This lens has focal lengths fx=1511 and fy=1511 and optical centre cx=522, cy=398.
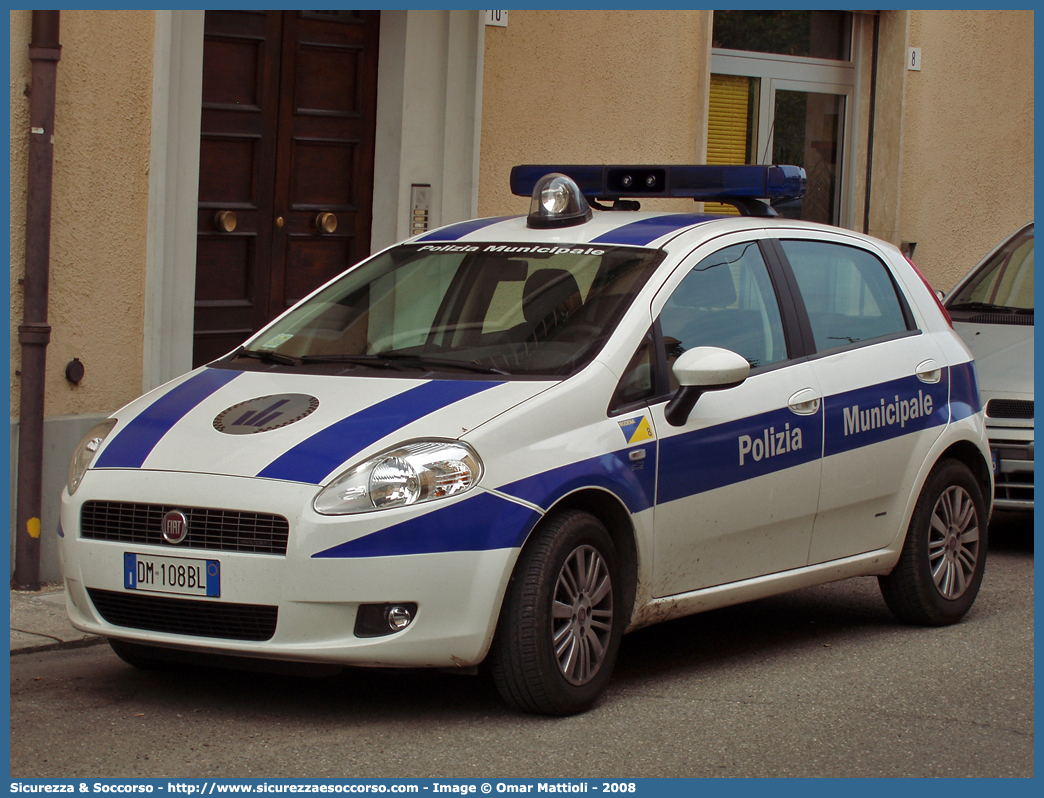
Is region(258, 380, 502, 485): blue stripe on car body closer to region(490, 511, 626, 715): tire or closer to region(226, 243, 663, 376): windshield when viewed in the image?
region(226, 243, 663, 376): windshield

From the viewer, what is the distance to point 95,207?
7.50 meters

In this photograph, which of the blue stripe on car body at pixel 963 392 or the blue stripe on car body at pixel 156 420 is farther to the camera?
the blue stripe on car body at pixel 963 392

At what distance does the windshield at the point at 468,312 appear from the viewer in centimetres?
531

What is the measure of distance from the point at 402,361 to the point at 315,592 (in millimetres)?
1127

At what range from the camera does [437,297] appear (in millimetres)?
5844

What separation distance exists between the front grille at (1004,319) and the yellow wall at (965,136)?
409 centimetres

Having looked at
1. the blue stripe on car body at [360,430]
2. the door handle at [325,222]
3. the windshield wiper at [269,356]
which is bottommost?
the blue stripe on car body at [360,430]

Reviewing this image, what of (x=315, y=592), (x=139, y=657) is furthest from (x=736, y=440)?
(x=139, y=657)

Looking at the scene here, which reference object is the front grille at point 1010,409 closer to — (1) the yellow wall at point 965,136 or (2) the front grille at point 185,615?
(1) the yellow wall at point 965,136

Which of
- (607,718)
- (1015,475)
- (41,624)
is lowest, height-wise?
(41,624)

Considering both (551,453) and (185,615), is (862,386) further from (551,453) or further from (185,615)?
(185,615)

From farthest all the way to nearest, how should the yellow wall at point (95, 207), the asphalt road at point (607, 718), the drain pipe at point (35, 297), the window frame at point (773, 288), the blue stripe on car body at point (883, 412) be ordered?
1. the yellow wall at point (95, 207)
2. the drain pipe at point (35, 297)
3. the blue stripe on car body at point (883, 412)
4. the window frame at point (773, 288)
5. the asphalt road at point (607, 718)

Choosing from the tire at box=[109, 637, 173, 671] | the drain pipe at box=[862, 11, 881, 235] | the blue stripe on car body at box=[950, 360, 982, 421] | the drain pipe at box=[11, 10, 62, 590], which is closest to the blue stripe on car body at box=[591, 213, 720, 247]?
the blue stripe on car body at box=[950, 360, 982, 421]

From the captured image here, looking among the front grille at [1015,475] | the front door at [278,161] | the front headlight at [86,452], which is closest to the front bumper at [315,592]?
the front headlight at [86,452]
